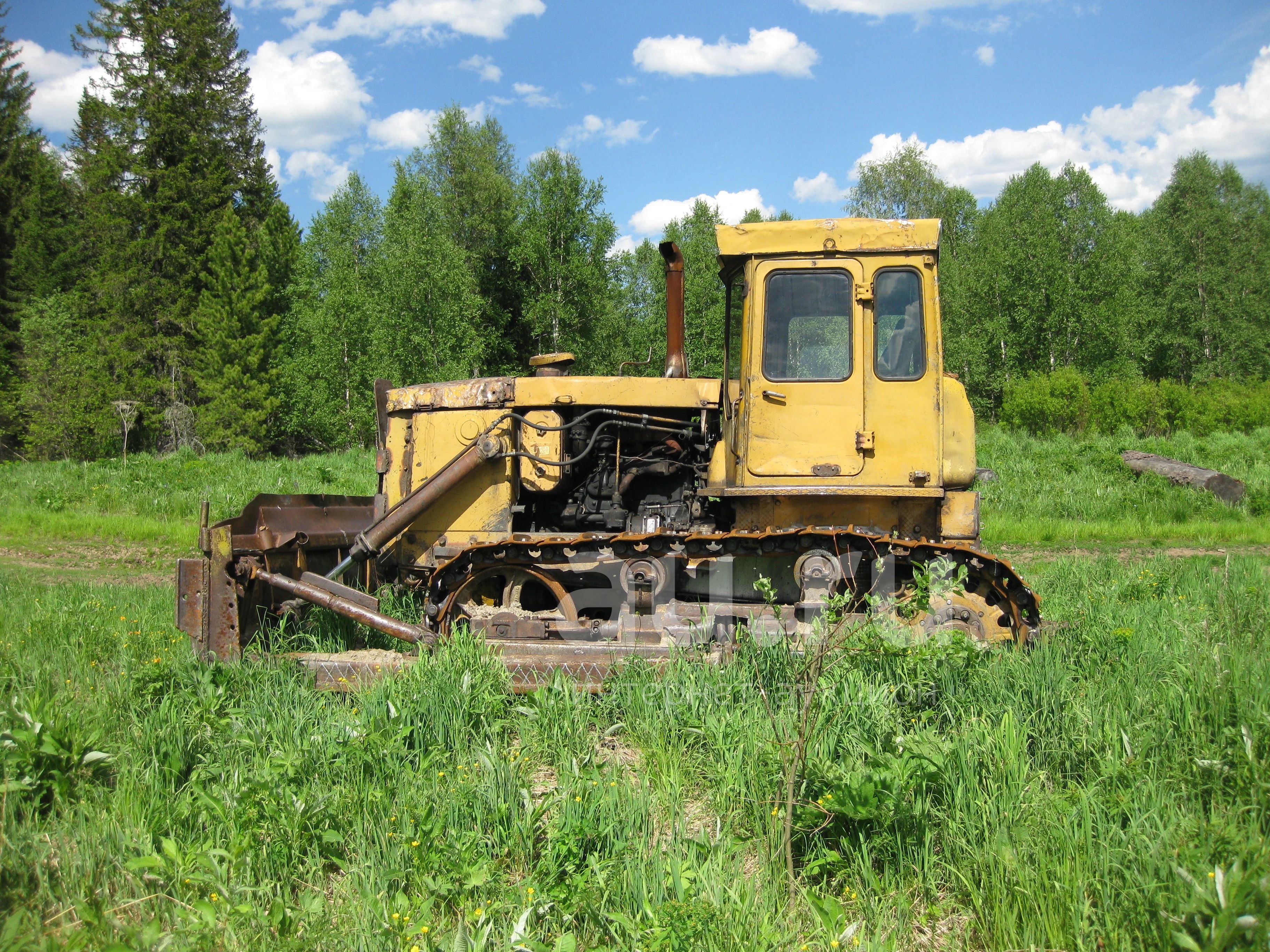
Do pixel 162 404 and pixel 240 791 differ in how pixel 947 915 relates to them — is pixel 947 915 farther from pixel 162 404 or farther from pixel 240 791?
pixel 162 404

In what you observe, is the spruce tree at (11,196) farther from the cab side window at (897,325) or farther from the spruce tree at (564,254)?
the cab side window at (897,325)

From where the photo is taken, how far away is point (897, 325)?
5.33 metres

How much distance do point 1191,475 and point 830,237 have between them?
12.3 meters

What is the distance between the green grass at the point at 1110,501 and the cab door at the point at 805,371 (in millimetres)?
5801

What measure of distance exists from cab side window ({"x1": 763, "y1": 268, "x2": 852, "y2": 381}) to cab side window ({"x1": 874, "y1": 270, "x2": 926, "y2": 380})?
0.21m

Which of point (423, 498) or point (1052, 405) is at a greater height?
point (1052, 405)

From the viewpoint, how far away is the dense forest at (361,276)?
28.3 metres

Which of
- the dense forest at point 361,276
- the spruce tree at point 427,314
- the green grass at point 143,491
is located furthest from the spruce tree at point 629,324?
the green grass at point 143,491

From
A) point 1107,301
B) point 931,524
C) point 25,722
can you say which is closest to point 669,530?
point 931,524

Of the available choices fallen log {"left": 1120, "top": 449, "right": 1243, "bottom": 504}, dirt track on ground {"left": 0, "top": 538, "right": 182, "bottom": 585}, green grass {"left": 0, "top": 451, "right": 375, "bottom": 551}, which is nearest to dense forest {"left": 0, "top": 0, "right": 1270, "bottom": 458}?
green grass {"left": 0, "top": 451, "right": 375, "bottom": 551}

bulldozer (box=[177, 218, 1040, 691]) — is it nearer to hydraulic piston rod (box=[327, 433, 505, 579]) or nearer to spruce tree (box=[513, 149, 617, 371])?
hydraulic piston rod (box=[327, 433, 505, 579])

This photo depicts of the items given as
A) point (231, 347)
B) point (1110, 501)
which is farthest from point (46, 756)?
point (231, 347)

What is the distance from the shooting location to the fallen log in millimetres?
13461

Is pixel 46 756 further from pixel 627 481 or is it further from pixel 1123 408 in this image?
pixel 1123 408
